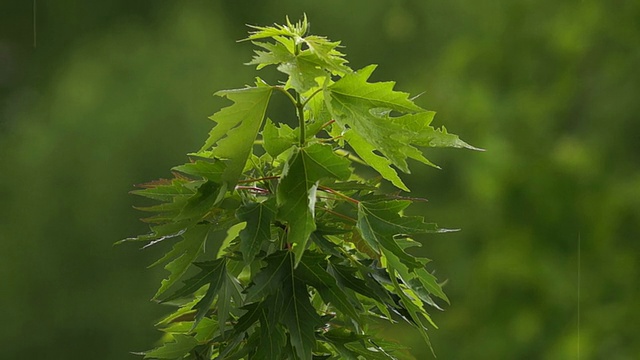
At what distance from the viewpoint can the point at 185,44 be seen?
8.12 metres

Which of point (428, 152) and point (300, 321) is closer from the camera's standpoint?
point (300, 321)

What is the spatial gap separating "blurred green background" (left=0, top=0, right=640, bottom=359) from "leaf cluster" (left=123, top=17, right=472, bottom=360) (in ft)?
14.8

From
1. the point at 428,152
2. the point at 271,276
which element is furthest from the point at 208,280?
the point at 428,152

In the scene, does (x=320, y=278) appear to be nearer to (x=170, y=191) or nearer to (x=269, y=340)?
(x=269, y=340)

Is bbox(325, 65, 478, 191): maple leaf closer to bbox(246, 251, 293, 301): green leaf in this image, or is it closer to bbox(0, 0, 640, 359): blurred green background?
bbox(246, 251, 293, 301): green leaf

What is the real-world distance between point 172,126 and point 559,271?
9.74 feet

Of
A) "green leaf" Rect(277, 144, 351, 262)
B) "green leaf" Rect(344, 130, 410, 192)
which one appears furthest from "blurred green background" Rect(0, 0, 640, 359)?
"green leaf" Rect(277, 144, 351, 262)

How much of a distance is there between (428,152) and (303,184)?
17.9ft

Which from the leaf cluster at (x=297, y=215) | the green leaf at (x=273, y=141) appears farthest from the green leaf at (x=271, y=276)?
the green leaf at (x=273, y=141)

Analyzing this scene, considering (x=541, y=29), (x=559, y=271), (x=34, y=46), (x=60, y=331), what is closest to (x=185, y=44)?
(x=34, y=46)

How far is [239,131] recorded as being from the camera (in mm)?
1110

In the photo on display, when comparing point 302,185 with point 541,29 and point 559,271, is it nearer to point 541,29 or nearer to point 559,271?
point 559,271

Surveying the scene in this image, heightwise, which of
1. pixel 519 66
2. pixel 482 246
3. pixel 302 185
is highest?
pixel 302 185

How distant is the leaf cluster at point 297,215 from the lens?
3.61ft
